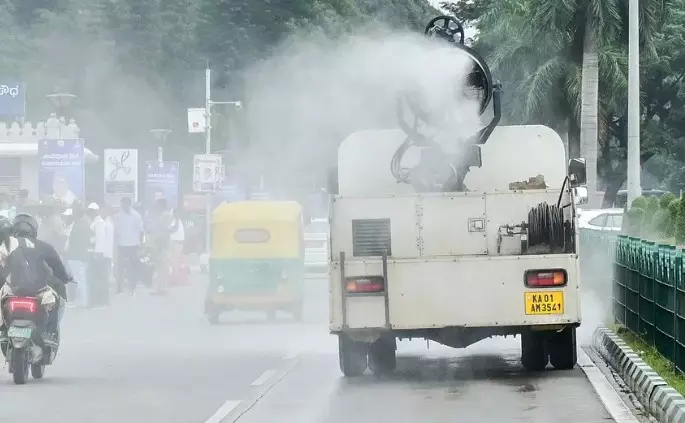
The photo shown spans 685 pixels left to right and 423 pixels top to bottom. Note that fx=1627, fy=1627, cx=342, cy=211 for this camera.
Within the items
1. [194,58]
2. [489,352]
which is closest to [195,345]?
[489,352]

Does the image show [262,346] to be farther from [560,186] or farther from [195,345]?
[560,186]

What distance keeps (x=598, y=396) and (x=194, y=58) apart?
5971 cm

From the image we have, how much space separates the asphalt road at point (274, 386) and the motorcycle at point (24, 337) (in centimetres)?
22

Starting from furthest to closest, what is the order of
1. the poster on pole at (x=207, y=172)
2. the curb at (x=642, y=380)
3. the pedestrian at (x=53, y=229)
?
the poster on pole at (x=207, y=172), the pedestrian at (x=53, y=229), the curb at (x=642, y=380)

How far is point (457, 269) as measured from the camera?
1530 centimetres

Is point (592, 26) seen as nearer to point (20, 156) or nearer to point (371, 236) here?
point (20, 156)

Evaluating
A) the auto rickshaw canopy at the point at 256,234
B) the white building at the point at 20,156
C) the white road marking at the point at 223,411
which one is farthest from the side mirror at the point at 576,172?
the white building at the point at 20,156

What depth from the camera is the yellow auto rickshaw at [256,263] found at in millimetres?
25297

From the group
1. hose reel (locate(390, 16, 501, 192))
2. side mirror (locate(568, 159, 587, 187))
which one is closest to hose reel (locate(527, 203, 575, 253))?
side mirror (locate(568, 159, 587, 187))

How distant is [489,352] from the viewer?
1930 centimetres

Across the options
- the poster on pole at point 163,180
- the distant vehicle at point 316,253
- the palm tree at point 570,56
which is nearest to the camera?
the distant vehicle at point 316,253

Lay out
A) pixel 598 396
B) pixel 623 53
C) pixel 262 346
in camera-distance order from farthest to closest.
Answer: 1. pixel 623 53
2. pixel 262 346
3. pixel 598 396

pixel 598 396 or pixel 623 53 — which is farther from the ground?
pixel 623 53

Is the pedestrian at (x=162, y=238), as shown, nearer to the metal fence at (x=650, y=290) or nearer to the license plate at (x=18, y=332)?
the metal fence at (x=650, y=290)
